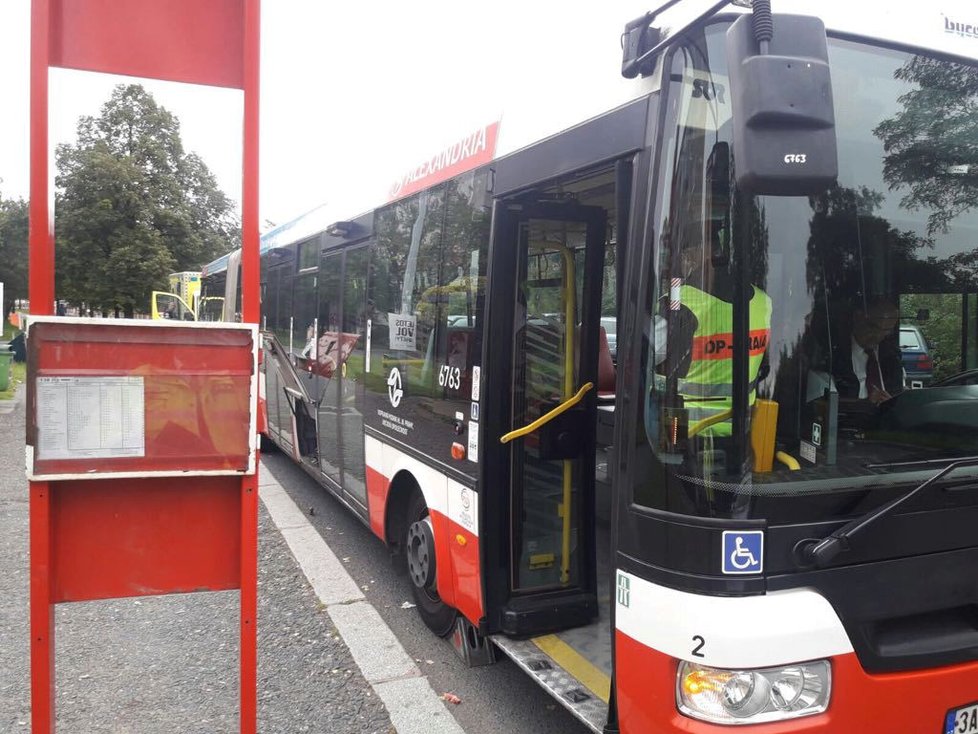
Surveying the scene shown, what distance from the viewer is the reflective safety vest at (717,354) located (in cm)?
221

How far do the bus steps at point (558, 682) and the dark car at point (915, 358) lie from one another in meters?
1.56

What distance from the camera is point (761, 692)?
2145 mm

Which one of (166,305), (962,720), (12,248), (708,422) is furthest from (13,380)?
(962,720)

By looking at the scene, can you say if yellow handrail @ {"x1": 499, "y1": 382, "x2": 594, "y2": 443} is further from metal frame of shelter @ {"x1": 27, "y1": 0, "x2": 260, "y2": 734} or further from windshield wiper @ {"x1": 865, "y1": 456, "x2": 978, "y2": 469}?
windshield wiper @ {"x1": 865, "y1": 456, "x2": 978, "y2": 469}

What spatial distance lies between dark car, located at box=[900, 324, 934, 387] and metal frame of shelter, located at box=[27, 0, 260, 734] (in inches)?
83.4

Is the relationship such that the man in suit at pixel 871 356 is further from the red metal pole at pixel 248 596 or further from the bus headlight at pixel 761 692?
the red metal pole at pixel 248 596

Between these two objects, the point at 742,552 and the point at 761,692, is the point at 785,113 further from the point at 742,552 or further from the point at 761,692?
the point at 761,692

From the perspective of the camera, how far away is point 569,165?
114 inches

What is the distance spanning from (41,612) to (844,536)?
96.2 inches

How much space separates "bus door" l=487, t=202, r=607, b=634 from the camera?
11.2ft

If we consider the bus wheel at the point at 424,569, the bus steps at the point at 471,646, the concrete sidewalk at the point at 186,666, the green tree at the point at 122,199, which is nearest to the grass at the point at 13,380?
the concrete sidewalk at the point at 186,666

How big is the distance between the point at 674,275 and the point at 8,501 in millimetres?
7454

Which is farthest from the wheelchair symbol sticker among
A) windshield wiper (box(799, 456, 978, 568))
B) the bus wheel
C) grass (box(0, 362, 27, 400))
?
grass (box(0, 362, 27, 400))

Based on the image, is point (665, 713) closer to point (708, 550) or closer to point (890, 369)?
point (708, 550)
